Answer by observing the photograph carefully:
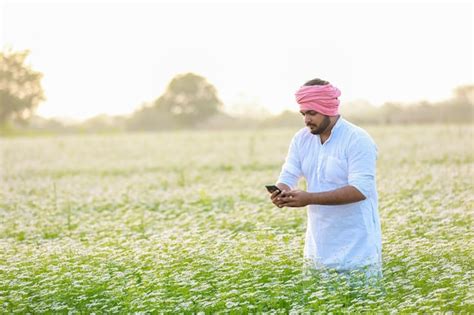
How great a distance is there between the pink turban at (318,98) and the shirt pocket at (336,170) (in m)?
0.41

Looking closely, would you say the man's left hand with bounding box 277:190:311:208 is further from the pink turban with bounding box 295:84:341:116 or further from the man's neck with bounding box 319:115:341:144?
the pink turban with bounding box 295:84:341:116

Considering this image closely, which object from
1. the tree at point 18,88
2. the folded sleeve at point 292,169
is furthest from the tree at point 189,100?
the folded sleeve at point 292,169

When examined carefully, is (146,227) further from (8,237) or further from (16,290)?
(16,290)

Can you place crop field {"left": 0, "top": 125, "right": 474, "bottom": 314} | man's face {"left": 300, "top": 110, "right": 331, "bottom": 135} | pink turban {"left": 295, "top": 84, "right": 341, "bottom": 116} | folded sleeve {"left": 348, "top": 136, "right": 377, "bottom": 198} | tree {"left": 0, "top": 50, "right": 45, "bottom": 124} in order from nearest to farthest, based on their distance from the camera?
crop field {"left": 0, "top": 125, "right": 474, "bottom": 314} → folded sleeve {"left": 348, "top": 136, "right": 377, "bottom": 198} → pink turban {"left": 295, "top": 84, "right": 341, "bottom": 116} → man's face {"left": 300, "top": 110, "right": 331, "bottom": 135} → tree {"left": 0, "top": 50, "right": 45, "bottom": 124}

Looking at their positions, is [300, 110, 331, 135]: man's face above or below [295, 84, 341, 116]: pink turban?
below

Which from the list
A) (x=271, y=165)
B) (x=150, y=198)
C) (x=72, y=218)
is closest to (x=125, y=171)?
(x=271, y=165)

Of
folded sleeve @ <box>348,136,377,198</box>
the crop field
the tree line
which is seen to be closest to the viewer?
the crop field

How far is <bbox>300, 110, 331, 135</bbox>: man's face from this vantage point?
708 cm

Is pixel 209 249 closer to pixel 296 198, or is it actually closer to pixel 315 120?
pixel 296 198

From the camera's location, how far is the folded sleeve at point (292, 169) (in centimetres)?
738

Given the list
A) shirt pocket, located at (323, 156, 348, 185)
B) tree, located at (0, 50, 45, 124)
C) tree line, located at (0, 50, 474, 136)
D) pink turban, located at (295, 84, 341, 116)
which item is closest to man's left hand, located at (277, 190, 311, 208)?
shirt pocket, located at (323, 156, 348, 185)

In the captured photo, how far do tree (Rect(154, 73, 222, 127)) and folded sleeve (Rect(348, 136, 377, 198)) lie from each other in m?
83.3

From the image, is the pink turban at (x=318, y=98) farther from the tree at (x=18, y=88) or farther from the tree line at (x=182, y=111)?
the tree at (x=18, y=88)

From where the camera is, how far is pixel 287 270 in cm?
746
